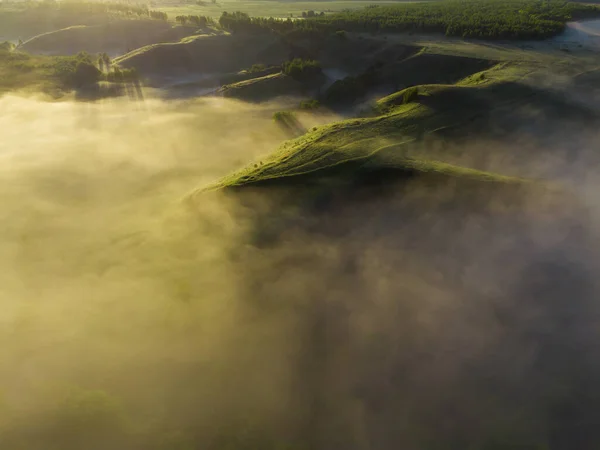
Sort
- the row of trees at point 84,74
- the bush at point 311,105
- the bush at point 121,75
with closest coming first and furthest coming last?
the bush at point 311,105 → the row of trees at point 84,74 → the bush at point 121,75

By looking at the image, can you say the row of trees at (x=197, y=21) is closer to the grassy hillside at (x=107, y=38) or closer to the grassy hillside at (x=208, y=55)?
the grassy hillside at (x=107, y=38)

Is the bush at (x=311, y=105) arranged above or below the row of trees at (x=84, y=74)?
below

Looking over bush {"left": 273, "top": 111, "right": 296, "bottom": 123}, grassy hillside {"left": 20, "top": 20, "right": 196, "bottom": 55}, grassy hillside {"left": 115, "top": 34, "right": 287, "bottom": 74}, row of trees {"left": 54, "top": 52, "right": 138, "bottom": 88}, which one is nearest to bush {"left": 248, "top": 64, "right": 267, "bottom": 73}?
grassy hillside {"left": 115, "top": 34, "right": 287, "bottom": 74}

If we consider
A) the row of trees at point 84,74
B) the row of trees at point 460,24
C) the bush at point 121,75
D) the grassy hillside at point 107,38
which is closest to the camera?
the row of trees at point 84,74

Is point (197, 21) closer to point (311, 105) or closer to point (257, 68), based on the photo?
point (257, 68)

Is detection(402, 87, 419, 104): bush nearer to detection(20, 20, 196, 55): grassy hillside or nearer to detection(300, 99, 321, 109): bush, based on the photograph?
detection(300, 99, 321, 109): bush

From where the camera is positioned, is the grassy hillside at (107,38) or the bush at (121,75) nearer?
the bush at (121,75)

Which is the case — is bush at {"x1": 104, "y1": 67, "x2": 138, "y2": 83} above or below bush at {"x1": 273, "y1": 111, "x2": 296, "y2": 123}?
above

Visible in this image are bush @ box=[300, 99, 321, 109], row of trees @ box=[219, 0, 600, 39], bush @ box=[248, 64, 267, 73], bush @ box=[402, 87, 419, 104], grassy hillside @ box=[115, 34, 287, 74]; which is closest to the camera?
bush @ box=[402, 87, 419, 104]

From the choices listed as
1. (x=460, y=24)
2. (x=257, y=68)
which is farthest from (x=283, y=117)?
(x=460, y=24)

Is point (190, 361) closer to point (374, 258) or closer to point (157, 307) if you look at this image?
point (157, 307)

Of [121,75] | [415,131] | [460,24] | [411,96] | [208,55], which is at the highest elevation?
[460,24]

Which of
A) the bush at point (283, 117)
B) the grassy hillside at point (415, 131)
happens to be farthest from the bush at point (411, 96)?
the bush at point (283, 117)
